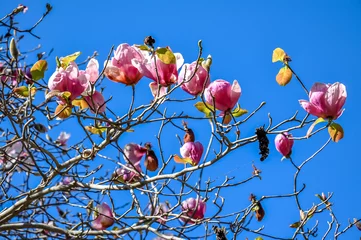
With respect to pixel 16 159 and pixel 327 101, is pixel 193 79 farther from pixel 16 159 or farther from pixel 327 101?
pixel 16 159

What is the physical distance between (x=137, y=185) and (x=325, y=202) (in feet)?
3.18

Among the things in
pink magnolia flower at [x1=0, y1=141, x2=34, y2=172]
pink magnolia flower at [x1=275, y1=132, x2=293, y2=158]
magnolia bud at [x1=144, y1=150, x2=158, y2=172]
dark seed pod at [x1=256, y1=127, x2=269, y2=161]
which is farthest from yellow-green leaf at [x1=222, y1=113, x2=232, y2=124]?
pink magnolia flower at [x1=0, y1=141, x2=34, y2=172]

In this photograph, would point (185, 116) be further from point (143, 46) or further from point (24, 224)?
point (24, 224)

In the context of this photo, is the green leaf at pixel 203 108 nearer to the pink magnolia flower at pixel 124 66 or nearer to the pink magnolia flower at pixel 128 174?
the pink magnolia flower at pixel 124 66

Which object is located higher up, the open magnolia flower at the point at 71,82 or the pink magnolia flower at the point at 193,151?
the pink magnolia flower at the point at 193,151

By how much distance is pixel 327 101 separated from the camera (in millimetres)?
1654

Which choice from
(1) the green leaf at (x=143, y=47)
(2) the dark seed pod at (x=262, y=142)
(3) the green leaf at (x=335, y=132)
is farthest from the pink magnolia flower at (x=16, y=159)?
(3) the green leaf at (x=335, y=132)

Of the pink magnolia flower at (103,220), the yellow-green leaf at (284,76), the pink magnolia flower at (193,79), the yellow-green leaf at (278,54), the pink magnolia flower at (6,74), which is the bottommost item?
the pink magnolia flower at (103,220)

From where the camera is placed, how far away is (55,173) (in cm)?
188

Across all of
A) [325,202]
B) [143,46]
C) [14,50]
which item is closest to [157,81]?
[143,46]

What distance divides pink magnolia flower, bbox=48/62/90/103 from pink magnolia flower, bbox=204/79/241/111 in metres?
0.40

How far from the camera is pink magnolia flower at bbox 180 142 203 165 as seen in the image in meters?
1.85

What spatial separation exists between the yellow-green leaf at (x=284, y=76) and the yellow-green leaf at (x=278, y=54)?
37 mm

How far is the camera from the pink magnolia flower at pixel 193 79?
5.38ft
